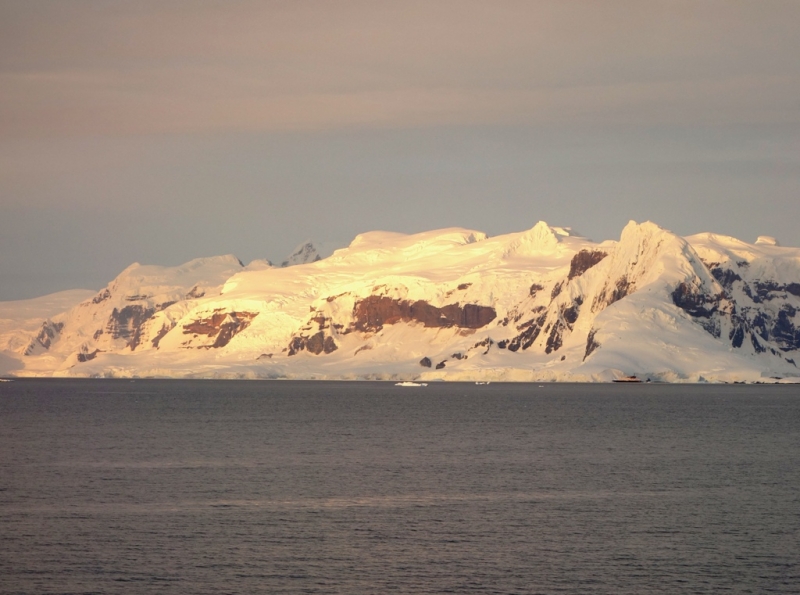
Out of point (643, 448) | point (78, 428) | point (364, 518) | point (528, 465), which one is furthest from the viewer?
point (78, 428)

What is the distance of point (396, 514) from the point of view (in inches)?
2992

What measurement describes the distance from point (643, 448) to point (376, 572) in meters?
72.0

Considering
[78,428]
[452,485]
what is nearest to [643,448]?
[452,485]

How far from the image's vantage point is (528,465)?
106 m

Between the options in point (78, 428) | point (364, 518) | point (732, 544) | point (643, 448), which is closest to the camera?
point (732, 544)

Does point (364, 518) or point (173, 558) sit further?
point (364, 518)

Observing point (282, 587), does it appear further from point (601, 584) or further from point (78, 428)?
point (78, 428)

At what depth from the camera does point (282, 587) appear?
56.5m

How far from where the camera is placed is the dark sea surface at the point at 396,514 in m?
58.7

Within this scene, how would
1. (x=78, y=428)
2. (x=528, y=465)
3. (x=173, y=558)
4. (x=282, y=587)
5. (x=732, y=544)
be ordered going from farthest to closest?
1. (x=78, y=428)
2. (x=528, y=465)
3. (x=732, y=544)
4. (x=173, y=558)
5. (x=282, y=587)

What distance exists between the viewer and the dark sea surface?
5872cm

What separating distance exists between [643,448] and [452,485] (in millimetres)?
41772

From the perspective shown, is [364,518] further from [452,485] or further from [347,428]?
[347,428]

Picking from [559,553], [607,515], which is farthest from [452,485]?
[559,553]
